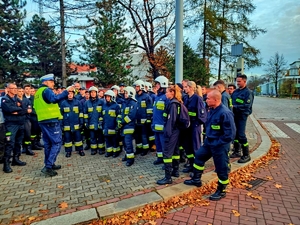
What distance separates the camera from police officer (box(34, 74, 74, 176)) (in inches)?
203

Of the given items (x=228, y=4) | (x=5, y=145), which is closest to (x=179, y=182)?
(x=5, y=145)

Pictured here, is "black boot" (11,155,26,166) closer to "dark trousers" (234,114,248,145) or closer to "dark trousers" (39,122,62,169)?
"dark trousers" (39,122,62,169)

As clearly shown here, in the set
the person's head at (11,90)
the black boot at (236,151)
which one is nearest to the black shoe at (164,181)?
the black boot at (236,151)

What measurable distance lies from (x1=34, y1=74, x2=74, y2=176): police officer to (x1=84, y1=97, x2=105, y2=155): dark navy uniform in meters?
1.70

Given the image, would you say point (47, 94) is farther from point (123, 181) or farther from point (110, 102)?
point (123, 181)

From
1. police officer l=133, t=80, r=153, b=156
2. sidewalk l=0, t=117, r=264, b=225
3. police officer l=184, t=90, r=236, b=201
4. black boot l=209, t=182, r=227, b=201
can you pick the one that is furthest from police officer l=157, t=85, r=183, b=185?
police officer l=133, t=80, r=153, b=156

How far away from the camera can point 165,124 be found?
476 centimetres

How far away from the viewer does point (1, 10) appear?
2091 centimetres

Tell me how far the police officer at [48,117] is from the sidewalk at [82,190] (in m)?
0.50

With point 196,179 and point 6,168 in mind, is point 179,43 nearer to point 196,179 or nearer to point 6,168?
point 196,179

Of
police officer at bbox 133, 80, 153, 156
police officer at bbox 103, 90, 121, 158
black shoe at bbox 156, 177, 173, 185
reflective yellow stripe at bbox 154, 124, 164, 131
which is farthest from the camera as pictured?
police officer at bbox 133, 80, 153, 156

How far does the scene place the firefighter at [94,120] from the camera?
7.04m

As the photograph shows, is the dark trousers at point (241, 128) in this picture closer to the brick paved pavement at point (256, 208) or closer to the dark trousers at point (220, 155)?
the brick paved pavement at point (256, 208)

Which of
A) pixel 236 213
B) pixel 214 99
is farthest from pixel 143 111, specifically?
pixel 236 213
